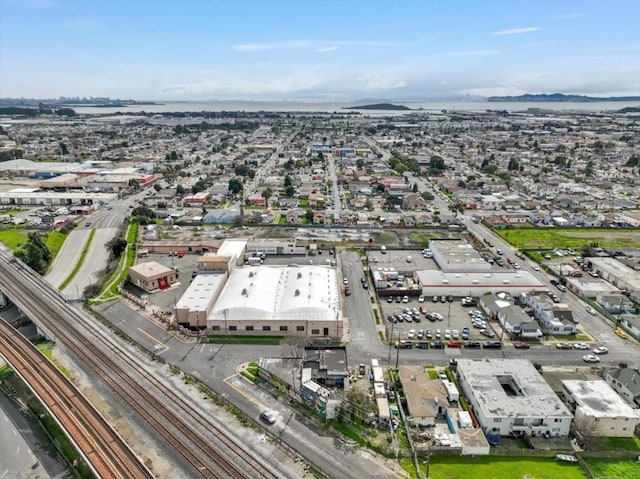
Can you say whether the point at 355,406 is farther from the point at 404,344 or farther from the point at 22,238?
the point at 22,238

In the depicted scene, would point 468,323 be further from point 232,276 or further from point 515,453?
point 232,276

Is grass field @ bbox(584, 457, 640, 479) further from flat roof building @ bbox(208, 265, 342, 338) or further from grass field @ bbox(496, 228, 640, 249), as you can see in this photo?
grass field @ bbox(496, 228, 640, 249)

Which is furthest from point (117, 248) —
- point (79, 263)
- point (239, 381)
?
point (239, 381)

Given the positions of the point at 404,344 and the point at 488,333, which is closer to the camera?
the point at 404,344

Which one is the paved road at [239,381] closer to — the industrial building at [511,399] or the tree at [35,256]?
the industrial building at [511,399]

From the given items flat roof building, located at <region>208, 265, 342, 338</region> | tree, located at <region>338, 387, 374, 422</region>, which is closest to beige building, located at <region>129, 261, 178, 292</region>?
flat roof building, located at <region>208, 265, 342, 338</region>
